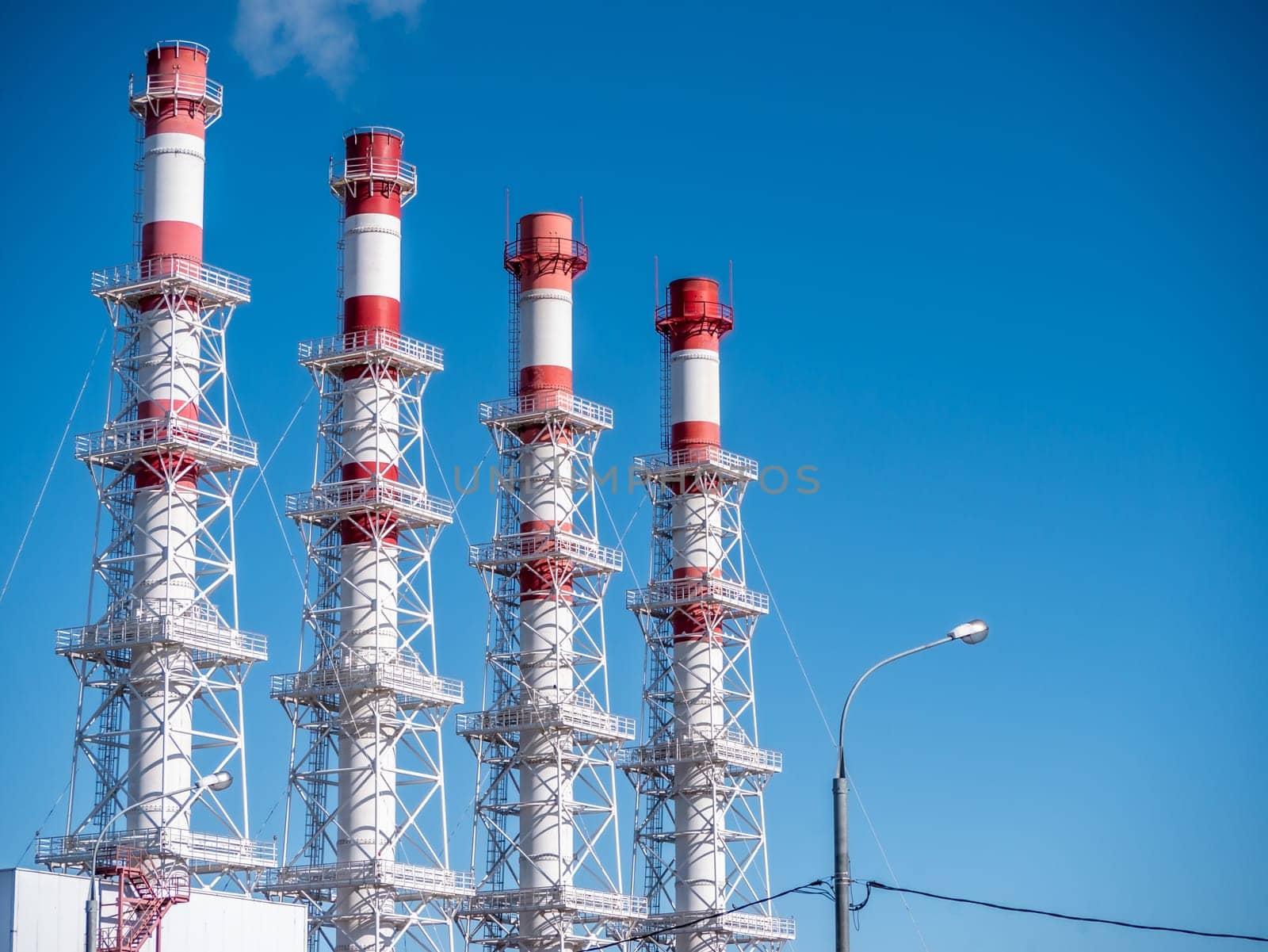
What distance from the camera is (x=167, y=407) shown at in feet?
273

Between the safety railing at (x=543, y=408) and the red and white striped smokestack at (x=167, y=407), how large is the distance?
693 inches

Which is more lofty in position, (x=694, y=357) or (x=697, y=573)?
(x=694, y=357)

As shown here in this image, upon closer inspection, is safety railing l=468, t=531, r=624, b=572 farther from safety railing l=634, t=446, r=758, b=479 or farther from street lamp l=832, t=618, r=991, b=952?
street lamp l=832, t=618, r=991, b=952

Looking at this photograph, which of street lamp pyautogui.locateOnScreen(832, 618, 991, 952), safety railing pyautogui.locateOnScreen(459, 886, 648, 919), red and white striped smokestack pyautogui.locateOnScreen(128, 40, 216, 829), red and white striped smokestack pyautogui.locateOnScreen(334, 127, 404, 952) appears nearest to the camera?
street lamp pyautogui.locateOnScreen(832, 618, 991, 952)

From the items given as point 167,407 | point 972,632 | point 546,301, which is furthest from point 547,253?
point 972,632

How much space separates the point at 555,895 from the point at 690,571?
56.7 feet

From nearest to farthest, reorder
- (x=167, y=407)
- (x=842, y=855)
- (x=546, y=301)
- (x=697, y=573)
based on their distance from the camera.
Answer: (x=842, y=855)
(x=167, y=407)
(x=546, y=301)
(x=697, y=573)

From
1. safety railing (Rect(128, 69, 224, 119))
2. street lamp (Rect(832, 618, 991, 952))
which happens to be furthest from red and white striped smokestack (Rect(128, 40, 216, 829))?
street lamp (Rect(832, 618, 991, 952))

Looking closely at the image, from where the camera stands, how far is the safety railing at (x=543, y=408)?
99.0 m

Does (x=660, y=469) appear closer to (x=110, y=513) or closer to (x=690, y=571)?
(x=690, y=571)

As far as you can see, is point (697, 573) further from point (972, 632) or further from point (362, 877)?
point (972, 632)

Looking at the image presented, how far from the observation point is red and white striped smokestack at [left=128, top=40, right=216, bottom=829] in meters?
80.7

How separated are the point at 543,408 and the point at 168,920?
33.3 meters

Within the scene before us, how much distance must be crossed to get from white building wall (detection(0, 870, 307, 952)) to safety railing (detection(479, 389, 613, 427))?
1157 inches
